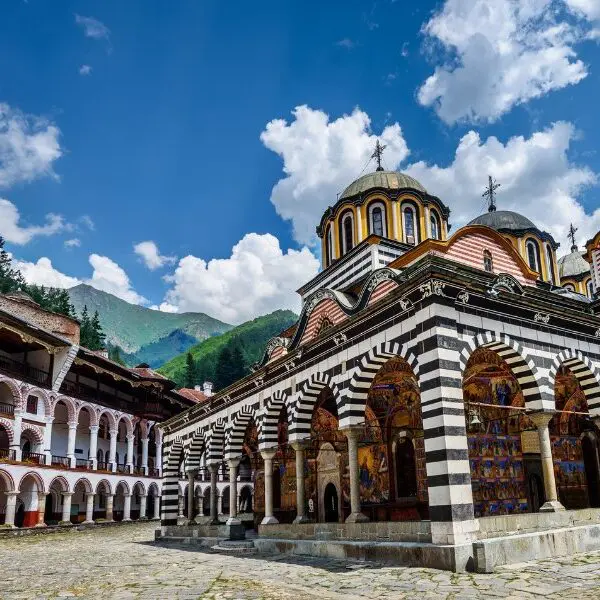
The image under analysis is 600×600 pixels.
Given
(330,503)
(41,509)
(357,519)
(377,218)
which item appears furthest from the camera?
(41,509)

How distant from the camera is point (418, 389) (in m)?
14.8

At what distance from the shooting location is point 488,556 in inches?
324

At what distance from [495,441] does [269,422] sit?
555 cm

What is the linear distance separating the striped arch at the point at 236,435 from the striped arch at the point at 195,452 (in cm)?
307

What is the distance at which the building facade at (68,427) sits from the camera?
28172 millimetres

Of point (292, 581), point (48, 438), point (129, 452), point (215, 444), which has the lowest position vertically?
point (292, 581)

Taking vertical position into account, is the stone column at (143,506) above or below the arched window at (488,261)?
below

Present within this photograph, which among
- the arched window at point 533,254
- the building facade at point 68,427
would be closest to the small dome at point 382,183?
the arched window at point 533,254

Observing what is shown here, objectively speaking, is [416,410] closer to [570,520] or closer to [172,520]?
[570,520]

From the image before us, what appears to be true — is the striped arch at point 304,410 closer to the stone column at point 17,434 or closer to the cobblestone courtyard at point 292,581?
the cobblestone courtyard at point 292,581

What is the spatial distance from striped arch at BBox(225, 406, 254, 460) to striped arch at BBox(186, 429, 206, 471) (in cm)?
307

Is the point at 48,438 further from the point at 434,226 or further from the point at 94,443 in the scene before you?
the point at 434,226

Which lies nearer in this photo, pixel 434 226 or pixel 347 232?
pixel 347 232

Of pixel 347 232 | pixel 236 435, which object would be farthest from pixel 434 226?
pixel 236 435
